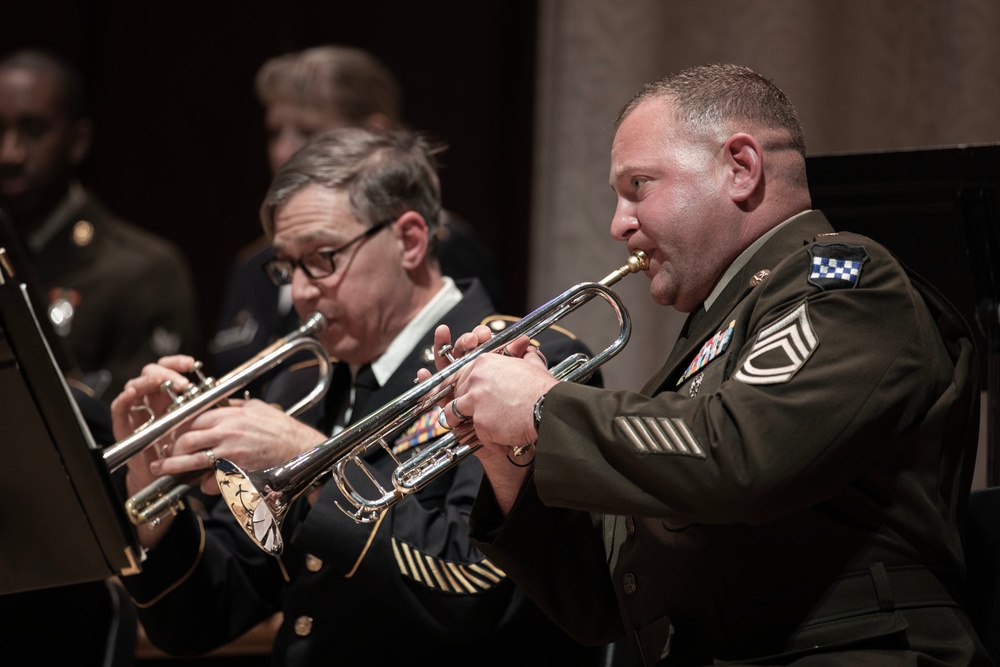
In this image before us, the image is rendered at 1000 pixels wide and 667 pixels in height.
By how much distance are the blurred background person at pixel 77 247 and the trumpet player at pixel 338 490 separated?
1.82 m

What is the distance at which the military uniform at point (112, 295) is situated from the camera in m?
5.05

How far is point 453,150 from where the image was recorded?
5.72 m

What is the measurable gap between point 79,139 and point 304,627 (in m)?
3.27

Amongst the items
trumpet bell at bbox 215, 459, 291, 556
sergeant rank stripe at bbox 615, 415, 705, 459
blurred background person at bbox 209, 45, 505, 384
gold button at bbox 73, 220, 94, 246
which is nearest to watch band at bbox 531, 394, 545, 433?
sergeant rank stripe at bbox 615, 415, 705, 459

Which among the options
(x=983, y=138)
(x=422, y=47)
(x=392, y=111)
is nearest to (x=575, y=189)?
(x=392, y=111)

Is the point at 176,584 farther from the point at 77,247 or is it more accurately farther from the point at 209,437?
the point at 77,247

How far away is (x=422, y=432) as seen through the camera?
2.84 m

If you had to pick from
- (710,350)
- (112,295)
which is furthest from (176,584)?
(112,295)

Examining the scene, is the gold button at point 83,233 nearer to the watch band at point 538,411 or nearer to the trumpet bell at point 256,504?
the trumpet bell at point 256,504

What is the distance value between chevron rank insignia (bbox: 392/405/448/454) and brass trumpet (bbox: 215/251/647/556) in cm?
30

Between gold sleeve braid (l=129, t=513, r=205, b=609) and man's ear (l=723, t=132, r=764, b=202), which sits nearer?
man's ear (l=723, t=132, r=764, b=202)

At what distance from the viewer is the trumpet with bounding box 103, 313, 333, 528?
9.51 ft

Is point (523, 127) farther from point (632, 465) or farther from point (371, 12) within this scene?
point (632, 465)

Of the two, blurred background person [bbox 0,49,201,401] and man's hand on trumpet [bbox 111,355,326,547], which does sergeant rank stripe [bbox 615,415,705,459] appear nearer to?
man's hand on trumpet [bbox 111,355,326,547]
